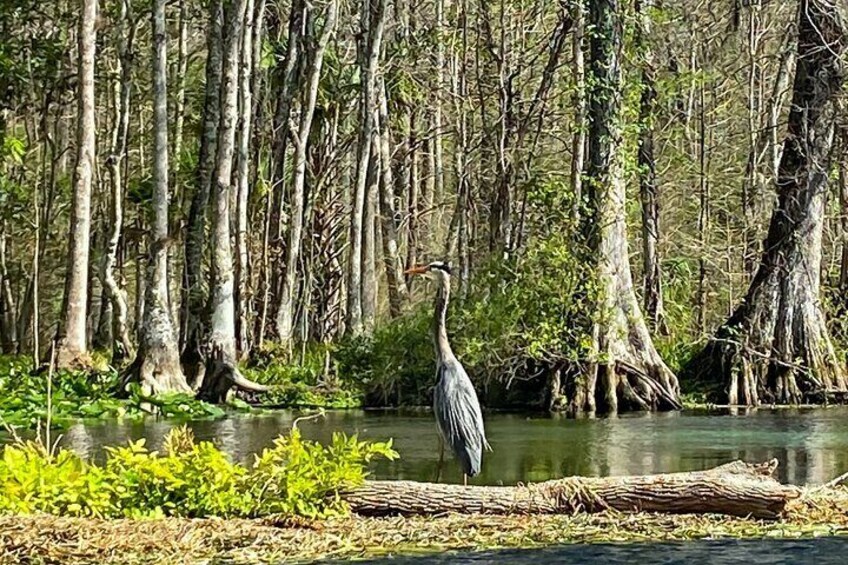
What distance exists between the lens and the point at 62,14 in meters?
31.5

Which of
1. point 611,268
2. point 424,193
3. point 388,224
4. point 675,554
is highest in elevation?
point 424,193

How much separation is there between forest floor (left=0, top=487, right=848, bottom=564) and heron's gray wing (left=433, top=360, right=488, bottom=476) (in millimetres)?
1656

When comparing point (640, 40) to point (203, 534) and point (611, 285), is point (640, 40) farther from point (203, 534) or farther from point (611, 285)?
point (203, 534)

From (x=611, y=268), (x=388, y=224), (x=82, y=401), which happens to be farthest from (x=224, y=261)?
(x=388, y=224)

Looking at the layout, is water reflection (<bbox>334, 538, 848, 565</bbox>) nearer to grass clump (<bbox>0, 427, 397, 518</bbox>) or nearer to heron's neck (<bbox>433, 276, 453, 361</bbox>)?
grass clump (<bbox>0, 427, 397, 518</bbox>)

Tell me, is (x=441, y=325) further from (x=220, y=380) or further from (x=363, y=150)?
(x=363, y=150)

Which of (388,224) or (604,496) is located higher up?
(388,224)

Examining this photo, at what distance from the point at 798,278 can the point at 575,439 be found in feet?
25.1

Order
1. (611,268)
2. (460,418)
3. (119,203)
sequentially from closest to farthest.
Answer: (460,418) → (611,268) → (119,203)

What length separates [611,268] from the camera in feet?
69.8

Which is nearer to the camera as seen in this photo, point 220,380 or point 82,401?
point 82,401

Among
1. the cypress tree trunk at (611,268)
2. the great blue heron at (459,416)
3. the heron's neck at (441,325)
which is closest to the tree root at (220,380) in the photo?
the cypress tree trunk at (611,268)

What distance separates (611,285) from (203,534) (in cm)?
1349

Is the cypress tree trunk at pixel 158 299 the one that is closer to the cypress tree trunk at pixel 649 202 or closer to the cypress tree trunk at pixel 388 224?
the cypress tree trunk at pixel 388 224
